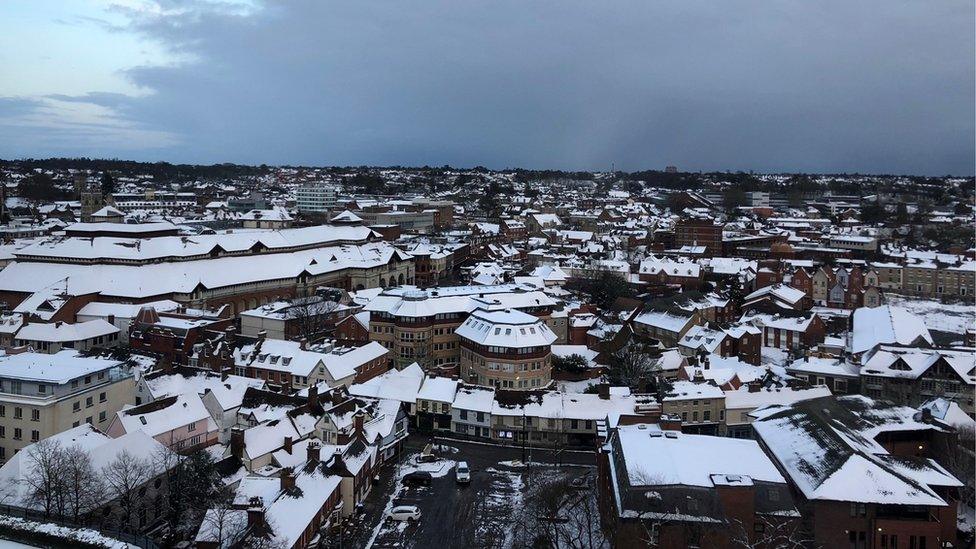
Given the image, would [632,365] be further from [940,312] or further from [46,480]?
[940,312]

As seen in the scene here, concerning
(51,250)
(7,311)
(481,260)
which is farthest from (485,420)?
(481,260)

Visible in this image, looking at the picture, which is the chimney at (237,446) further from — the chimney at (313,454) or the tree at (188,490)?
the chimney at (313,454)

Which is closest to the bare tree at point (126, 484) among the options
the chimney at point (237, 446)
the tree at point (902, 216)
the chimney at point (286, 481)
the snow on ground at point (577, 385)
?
the chimney at point (237, 446)

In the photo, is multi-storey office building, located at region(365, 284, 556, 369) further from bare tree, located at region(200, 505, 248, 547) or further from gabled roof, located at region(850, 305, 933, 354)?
gabled roof, located at region(850, 305, 933, 354)

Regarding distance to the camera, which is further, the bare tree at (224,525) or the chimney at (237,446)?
the chimney at (237,446)

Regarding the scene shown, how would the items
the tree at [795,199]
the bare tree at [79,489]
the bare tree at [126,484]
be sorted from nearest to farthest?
the bare tree at [79,489]
the bare tree at [126,484]
the tree at [795,199]

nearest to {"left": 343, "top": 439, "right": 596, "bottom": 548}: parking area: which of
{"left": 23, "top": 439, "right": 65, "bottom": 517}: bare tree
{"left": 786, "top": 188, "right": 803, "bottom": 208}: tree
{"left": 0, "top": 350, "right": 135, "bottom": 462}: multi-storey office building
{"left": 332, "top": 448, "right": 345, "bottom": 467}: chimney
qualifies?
{"left": 332, "top": 448, "right": 345, "bottom": 467}: chimney

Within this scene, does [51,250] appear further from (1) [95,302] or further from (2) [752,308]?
(2) [752,308]
